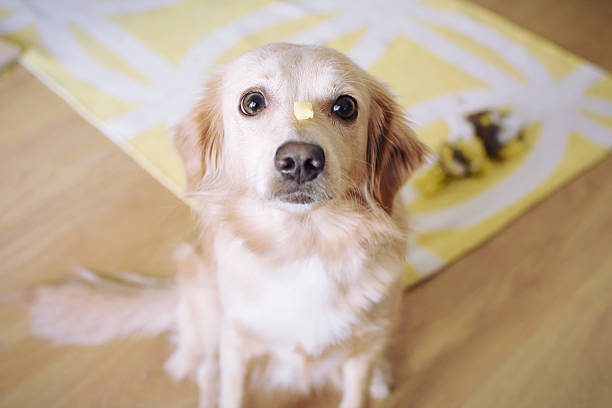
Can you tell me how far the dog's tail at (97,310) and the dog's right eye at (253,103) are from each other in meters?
0.81

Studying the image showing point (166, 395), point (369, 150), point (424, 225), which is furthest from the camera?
point (424, 225)

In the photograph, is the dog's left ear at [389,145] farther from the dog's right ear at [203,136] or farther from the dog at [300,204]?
the dog's right ear at [203,136]

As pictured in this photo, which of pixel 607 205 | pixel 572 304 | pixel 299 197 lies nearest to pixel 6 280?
pixel 299 197

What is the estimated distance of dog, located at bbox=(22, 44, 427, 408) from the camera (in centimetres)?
103

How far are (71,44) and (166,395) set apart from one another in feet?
6.91

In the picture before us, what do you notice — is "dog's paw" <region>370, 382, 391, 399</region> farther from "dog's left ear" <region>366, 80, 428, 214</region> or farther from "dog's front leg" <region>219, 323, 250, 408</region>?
"dog's left ear" <region>366, 80, 428, 214</region>

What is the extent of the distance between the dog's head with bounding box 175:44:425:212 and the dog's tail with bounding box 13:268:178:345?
57cm

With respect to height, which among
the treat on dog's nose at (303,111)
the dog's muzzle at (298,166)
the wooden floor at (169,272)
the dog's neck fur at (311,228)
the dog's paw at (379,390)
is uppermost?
the treat on dog's nose at (303,111)

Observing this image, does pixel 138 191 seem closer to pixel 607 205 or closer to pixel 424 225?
pixel 424 225

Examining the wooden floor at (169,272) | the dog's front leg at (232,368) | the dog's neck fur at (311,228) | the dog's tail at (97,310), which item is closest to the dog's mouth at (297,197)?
the dog's neck fur at (311,228)

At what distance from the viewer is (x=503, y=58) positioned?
2.61 metres

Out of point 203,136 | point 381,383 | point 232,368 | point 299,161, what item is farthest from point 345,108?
point 381,383

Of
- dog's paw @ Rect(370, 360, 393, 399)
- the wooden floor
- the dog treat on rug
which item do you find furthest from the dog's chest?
the dog treat on rug

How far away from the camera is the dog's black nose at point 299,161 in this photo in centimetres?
92
